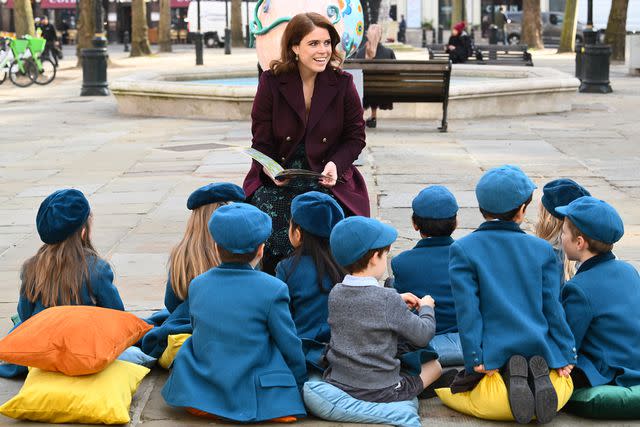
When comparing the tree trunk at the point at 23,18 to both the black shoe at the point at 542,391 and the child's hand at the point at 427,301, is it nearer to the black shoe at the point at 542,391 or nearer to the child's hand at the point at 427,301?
the child's hand at the point at 427,301

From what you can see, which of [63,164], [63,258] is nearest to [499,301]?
[63,258]

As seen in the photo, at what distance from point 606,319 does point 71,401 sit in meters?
2.32

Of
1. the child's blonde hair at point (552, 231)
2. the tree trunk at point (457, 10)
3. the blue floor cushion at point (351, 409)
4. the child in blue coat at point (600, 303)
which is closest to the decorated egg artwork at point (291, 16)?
the child's blonde hair at point (552, 231)

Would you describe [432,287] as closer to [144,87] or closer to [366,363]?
[366,363]

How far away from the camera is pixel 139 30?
135 feet

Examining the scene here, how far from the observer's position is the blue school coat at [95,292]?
5.34 meters

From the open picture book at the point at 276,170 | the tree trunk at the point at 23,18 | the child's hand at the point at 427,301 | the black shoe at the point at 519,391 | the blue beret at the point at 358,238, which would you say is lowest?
the black shoe at the point at 519,391

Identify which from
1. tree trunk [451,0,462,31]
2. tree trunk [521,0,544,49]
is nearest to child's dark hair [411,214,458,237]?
tree trunk [521,0,544,49]

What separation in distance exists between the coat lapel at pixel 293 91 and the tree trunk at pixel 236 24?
149 ft

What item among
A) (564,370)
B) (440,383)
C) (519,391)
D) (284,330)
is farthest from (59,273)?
(564,370)

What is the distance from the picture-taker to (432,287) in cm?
549

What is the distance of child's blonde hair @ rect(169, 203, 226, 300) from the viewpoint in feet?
17.7

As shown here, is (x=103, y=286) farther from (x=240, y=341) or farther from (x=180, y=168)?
(x=180, y=168)

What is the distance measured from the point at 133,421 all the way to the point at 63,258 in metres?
0.90
